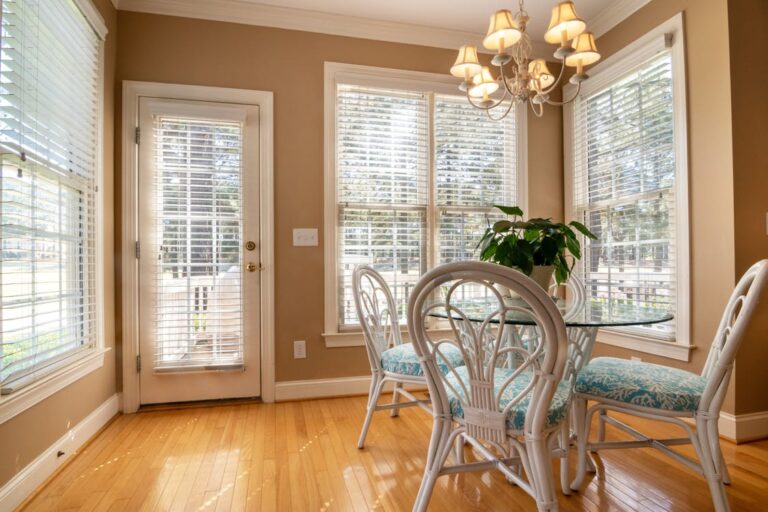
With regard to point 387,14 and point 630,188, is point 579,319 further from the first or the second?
point 387,14

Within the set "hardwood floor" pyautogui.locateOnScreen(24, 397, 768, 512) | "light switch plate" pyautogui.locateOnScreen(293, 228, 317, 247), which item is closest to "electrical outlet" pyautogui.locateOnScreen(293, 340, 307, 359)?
"hardwood floor" pyautogui.locateOnScreen(24, 397, 768, 512)

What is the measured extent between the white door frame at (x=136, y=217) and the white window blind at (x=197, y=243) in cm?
13

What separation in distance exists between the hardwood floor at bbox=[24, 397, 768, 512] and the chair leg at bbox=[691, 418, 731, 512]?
0.75ft

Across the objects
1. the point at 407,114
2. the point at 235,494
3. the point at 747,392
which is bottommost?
the point at 235,494

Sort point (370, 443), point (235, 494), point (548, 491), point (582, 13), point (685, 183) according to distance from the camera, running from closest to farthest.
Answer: point (548, 491) < point (235, 494) < point (370, 443) < point (685, 183) < point (582, 13)

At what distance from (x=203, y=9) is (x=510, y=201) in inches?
100

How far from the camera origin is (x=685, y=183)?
8.10ft

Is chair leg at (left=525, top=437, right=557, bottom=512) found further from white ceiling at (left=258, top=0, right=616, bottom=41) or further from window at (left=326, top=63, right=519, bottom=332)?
white ceiling at (left=258, top=0, right=616, bottom=41)

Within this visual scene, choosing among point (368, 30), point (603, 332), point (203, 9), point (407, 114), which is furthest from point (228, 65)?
point (603, 332)

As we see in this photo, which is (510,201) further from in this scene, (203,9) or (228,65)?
(203,9)

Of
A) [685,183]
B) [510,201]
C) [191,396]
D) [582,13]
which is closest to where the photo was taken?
[685,183]

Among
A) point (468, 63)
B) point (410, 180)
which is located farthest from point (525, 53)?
point (410, 180)

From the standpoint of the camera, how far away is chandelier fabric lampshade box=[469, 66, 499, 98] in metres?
2.15

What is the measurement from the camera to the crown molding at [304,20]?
2.79 meters
